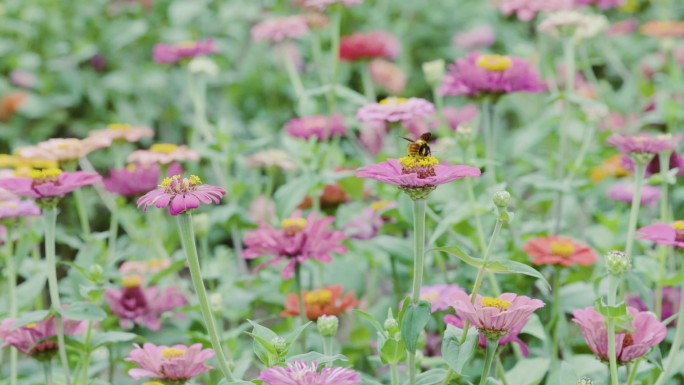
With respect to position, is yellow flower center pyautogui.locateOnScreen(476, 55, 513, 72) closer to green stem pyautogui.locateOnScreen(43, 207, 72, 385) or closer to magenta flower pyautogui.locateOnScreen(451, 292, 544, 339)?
magenta flower pyautogui.locateOnScreen(451, 292, 544, 339)

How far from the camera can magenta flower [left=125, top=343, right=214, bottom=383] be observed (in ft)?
3.24

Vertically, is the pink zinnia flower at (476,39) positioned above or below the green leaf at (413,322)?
below

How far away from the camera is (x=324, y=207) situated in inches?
65.0

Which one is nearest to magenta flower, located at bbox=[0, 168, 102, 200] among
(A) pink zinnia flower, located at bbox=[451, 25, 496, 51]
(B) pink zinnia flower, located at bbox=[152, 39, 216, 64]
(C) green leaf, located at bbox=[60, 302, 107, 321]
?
(C) green leaf, located at bbox=[60, 302, 107, 321]

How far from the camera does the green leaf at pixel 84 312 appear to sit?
3.38 feet

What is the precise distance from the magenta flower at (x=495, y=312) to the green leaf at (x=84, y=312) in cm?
45

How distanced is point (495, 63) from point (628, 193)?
404 mm

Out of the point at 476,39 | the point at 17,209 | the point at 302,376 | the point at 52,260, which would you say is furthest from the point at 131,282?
the point at 476,39

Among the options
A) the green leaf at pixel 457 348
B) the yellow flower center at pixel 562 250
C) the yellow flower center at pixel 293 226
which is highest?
the green leaf at pixel 457 348

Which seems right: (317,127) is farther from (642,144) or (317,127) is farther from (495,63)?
(642,144)

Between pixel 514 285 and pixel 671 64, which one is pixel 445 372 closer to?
pixel 514 285

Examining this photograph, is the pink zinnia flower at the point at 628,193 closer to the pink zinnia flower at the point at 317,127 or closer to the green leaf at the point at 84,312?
the pink zinnia flower at the point at 317,127

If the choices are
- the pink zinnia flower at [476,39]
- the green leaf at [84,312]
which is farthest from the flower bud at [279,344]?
the pink zinnia flower at [476,39]

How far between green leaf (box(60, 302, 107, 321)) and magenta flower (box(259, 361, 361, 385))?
31cm
